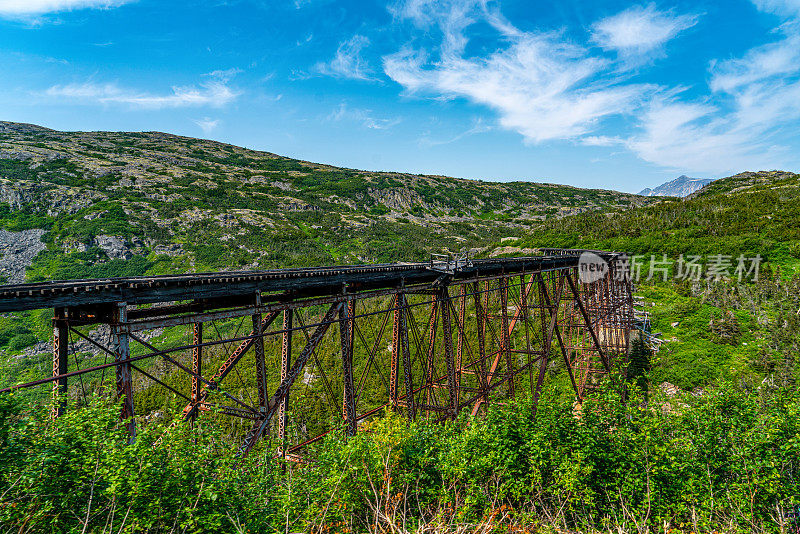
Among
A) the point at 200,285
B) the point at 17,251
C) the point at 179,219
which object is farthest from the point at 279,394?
the point at 179,219

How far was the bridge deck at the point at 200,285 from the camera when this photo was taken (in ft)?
24.0

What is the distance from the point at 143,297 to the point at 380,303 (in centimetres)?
6356

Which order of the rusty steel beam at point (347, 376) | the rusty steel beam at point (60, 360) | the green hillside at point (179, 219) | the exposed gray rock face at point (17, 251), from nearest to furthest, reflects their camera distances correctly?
1. the rusty steel beam at point (60, 360)
2. the rusty steel beam at point (347, 376)
3. the exposed gray rock face at point (17, 251)
4. the green hillside at point (179, 219)

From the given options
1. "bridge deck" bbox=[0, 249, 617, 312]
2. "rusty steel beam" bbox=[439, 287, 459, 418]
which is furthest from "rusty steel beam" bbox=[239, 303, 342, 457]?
"rusty steel beam" bbox=[439, 287, 459, 418]

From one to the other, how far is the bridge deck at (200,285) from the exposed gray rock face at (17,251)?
4010 inches

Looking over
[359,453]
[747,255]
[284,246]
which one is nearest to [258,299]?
[359,453]

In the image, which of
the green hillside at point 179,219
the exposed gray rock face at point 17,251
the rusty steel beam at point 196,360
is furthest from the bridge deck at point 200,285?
the exposed gray rock face at point 17,251

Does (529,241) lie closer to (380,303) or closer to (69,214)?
(380,303)

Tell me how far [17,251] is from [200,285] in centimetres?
11862

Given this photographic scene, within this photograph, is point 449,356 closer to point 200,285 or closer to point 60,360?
point 200,285

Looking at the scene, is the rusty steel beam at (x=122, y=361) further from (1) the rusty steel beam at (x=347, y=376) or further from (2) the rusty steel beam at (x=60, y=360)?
(1) the rusty steel beam at (x=347, y=376)

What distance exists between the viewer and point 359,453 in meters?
9.61

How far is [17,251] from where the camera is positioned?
8788 centimetres

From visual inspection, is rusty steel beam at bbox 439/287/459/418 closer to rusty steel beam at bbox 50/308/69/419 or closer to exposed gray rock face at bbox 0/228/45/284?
rusty steel beam at bbox 50/308/69/419
